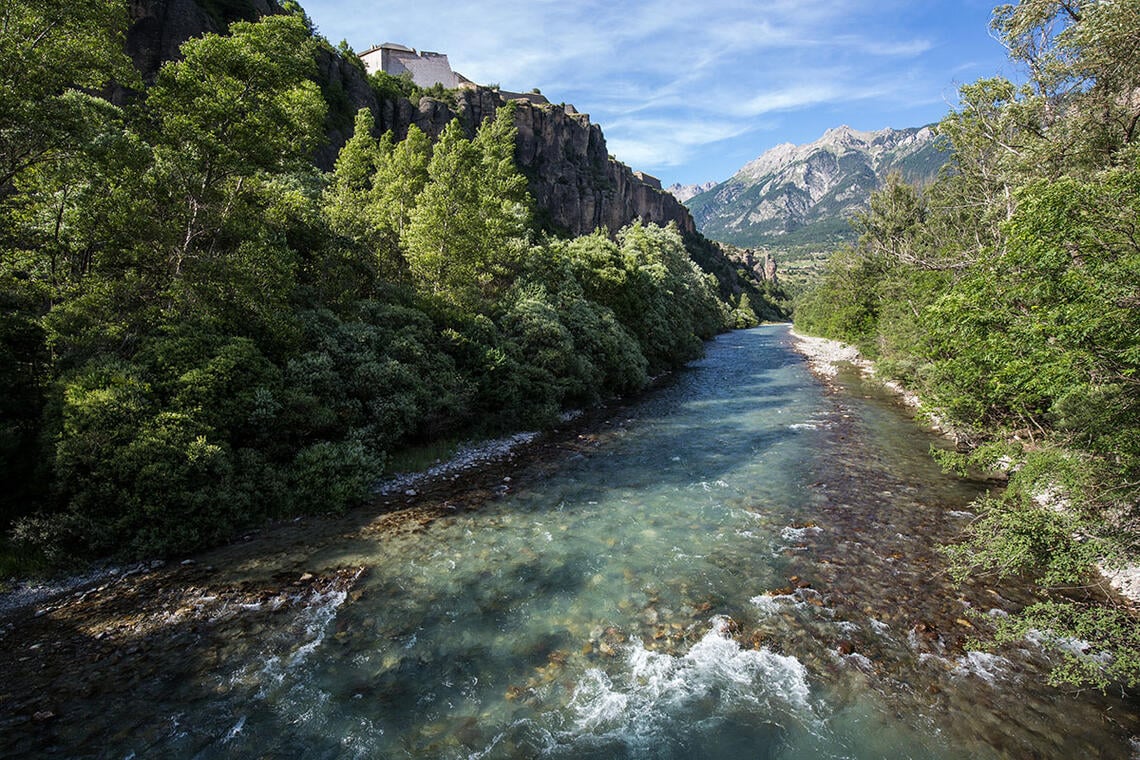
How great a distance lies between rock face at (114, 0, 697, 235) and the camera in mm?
48031

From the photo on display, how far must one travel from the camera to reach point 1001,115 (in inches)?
605

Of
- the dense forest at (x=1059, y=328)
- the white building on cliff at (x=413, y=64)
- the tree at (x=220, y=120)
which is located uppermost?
the white building on cliff at (x=413, y=64)

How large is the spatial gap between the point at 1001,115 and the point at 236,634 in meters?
24.6

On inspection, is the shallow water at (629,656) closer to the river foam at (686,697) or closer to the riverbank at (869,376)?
the river foam at (686,697)

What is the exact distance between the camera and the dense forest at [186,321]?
11797 mm

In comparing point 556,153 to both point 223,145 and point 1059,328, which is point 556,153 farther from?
point 1059,328

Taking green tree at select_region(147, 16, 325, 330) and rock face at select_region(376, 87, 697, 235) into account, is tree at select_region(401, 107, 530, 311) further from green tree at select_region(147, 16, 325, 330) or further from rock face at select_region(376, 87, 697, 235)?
rock face at select_region(376, 87, 697, 235)

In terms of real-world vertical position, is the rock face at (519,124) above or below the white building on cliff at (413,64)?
below

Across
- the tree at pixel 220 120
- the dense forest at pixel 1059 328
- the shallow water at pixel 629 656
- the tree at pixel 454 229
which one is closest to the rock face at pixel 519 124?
the tree at pixel 454 229

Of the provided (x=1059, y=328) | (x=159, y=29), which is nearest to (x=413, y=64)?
(x=159, y=29)

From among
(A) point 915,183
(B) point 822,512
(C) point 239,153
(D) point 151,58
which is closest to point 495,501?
(B) point 822,512

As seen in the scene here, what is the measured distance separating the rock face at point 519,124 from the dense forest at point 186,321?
14.0 meters

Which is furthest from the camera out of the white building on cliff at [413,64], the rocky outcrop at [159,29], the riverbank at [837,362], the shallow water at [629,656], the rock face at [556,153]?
the white building on cliff at [413,64]

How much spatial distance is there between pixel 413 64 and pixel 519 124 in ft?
83.4
